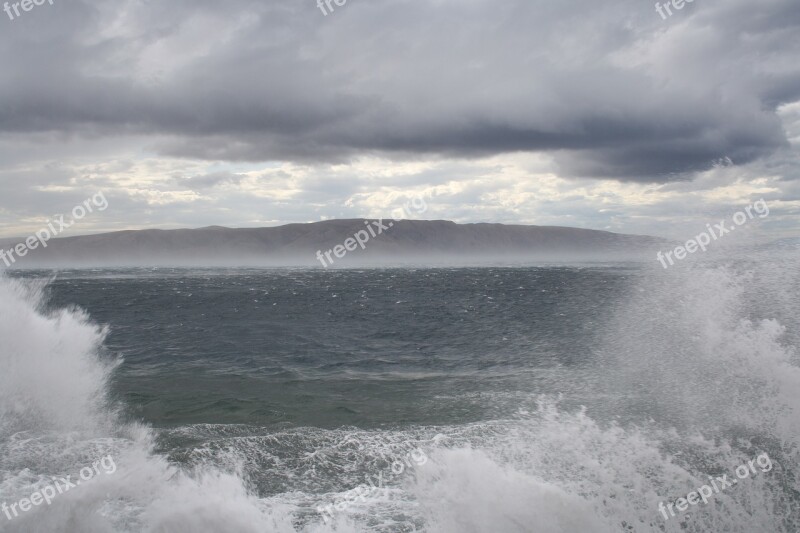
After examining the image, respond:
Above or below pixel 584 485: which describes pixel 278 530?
above

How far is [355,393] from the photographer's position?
1839 centimetres

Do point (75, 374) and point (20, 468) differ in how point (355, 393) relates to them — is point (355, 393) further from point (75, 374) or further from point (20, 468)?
point (20, 468)

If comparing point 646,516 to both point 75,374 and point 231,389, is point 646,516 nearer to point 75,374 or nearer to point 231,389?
point 231,389

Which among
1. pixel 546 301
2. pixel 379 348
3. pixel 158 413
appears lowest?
pixel 546 301

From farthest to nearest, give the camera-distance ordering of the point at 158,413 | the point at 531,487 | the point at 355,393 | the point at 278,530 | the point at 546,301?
1. the point at 546,301
2. the point at 355,393
3. the point at 158,413
4. the point at 531,487
5. the point at 278,530

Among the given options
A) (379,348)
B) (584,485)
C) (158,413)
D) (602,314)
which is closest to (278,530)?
(584,485)

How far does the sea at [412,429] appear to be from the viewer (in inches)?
372

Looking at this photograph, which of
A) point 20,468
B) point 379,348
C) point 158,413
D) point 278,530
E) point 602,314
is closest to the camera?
point 278,530

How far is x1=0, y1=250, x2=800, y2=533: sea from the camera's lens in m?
9.44

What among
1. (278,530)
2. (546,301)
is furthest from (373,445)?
(546,301)

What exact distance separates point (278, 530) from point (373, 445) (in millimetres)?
4214

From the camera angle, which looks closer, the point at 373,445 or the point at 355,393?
the point at 373,445

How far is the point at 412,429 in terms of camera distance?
1420 cm

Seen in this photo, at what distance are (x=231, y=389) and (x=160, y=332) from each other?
16867mm
